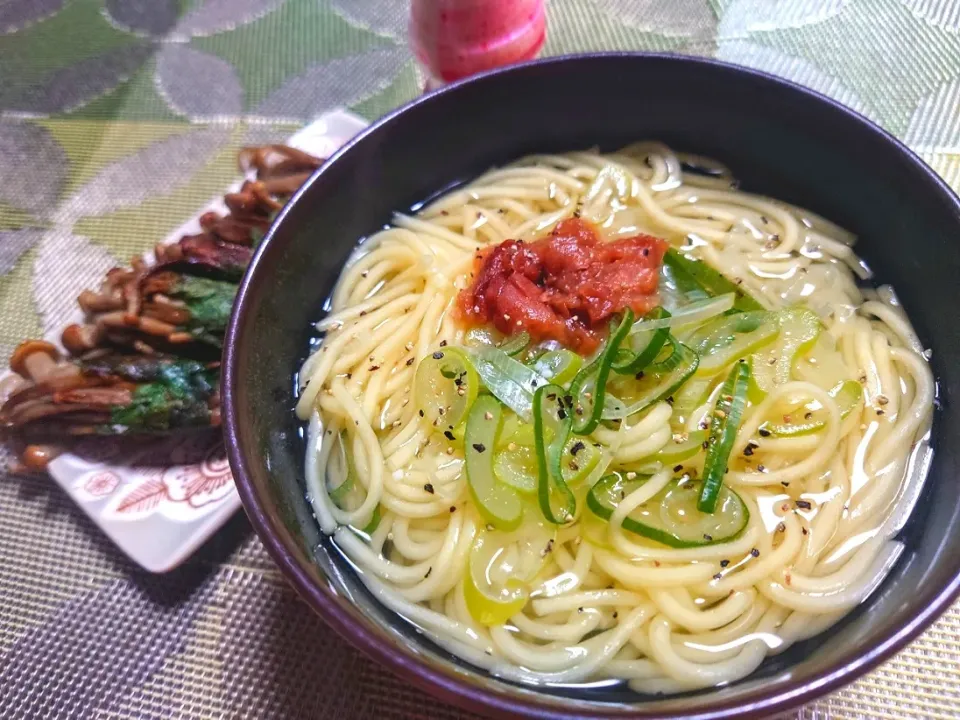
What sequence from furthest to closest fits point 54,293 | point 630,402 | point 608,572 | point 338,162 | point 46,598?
point 54,293
point 46,598
point 338,162
point 630,402
point 608,572

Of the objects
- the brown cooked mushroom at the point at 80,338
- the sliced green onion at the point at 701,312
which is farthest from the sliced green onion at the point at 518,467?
the brown cooked mushroom at the point at 80,338

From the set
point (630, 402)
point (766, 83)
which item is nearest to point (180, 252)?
point (630, 402)

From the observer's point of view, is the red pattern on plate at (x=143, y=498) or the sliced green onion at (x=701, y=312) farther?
the red pattern on plate at (x=143, y=498)

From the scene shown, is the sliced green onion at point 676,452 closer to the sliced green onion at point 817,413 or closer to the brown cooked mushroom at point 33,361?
the sliced green onion at point 817,413

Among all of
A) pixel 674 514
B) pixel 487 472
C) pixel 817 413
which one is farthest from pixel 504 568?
pixel 817 413

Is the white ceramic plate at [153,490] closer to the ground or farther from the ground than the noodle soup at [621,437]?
closer to the ground

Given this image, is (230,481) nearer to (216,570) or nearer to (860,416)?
(216,570)

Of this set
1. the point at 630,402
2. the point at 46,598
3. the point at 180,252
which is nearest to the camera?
the point at 630,402

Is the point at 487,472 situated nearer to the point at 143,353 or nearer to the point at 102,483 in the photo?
the point at 102,483
